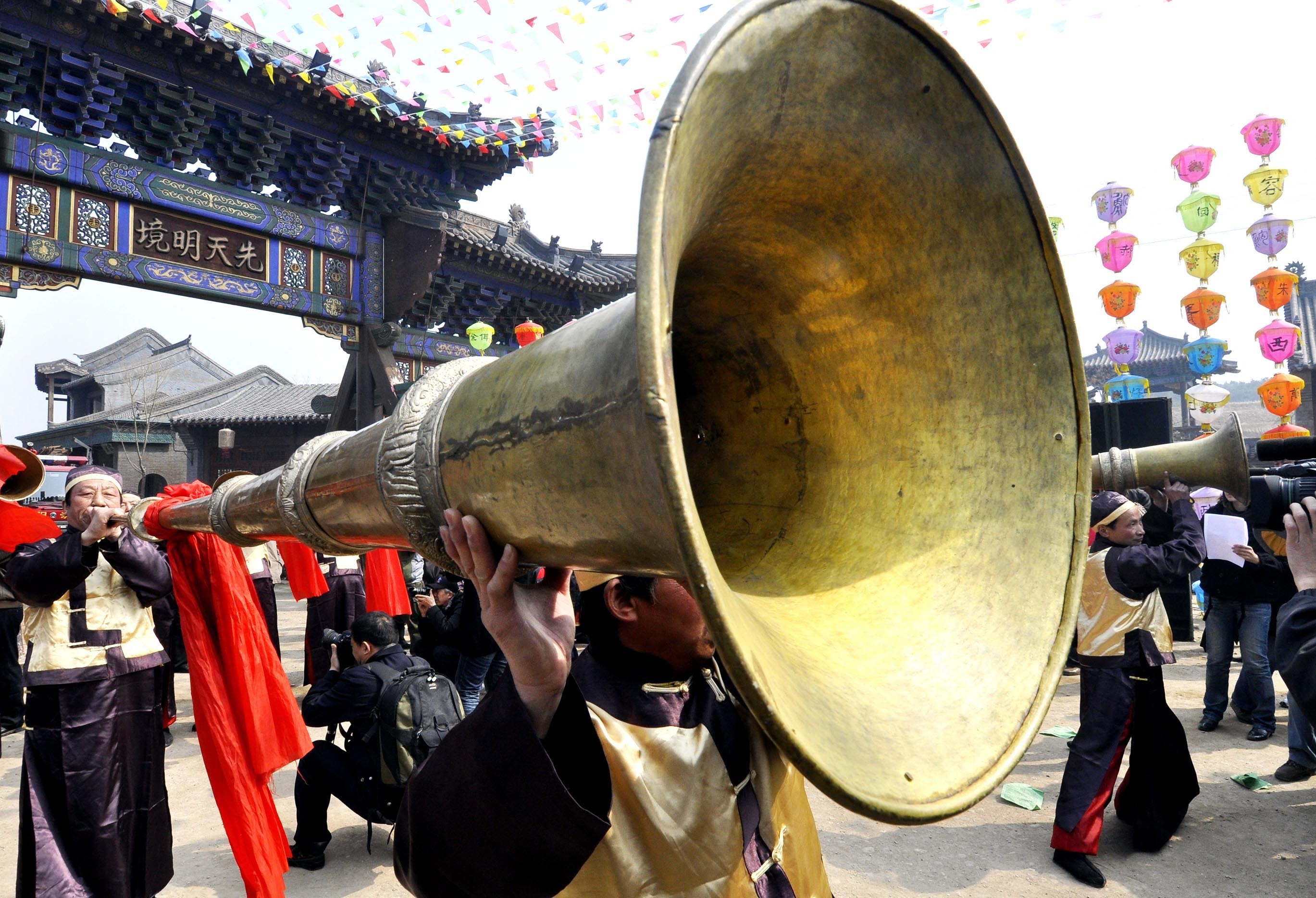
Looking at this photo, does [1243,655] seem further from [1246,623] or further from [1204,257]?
[1204,257]

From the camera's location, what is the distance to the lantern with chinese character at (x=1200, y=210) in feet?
29.3

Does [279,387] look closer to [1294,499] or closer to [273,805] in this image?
[273,805]

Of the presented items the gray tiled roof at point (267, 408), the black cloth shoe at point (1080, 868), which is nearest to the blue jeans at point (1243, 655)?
the black cloth shoe at point (1080, 868)

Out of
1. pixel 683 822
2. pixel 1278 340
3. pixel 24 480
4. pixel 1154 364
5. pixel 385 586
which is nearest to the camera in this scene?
pixel 683 822

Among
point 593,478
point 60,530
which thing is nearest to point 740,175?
point 593,478

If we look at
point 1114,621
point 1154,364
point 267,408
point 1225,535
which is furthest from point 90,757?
point 1154,364

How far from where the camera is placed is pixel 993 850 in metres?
3.56

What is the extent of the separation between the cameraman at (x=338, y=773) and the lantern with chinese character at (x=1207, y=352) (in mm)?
10001

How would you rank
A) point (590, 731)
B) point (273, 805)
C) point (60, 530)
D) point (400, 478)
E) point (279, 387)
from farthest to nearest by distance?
point (279, 387) < point (273, 805) < point (60, 530) < point (590, 731) < point (400, 478)

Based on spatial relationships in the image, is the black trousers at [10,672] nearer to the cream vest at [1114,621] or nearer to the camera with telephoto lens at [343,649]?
the camera with telephoto lens at [343,649]

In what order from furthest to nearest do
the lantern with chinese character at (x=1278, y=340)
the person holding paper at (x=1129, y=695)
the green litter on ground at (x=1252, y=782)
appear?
the lantern with chinese character at (x=1278, y=340) → the green litter on ground at (x=1252, y=782) → the person holding paper at (x=1129, y=695)

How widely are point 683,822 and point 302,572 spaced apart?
2553 millimetres

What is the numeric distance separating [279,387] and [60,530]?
26434 mm

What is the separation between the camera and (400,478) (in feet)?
3.01
